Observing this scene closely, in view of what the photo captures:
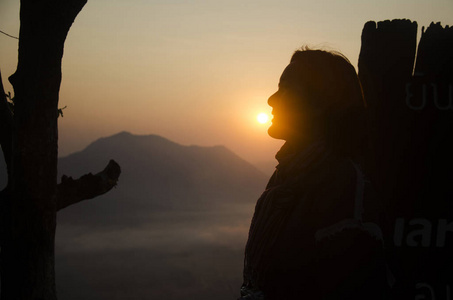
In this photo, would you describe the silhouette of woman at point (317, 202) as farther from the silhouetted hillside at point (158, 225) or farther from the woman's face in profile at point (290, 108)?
the silhouetted hillside at point (158, 225)

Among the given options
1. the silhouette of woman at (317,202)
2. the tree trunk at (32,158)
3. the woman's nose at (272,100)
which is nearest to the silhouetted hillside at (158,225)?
the tree trunk at (32,158)

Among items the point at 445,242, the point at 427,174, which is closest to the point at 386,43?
the point at 427,174

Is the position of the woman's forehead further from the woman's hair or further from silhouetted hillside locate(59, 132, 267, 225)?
silhouetted hillside locate(59, 132, 267, 225)

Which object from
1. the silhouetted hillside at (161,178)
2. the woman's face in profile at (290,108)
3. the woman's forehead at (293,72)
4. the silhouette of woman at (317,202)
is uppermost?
the silhouetted hillside at (161,178)

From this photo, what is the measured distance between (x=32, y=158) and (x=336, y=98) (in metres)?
2.53

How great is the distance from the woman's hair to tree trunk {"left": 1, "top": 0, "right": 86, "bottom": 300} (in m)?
2.23

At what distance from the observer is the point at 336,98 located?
2289 mm

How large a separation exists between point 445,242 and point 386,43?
5.80 ft

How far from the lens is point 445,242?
13.0 feet

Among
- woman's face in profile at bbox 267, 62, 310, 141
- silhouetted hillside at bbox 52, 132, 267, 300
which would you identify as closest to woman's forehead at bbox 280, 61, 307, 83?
woman's face in profile at bbox 267, 62, 310, 141

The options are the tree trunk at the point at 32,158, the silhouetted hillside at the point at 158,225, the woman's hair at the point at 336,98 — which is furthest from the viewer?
the silhouetted hillside at the point at 158,225

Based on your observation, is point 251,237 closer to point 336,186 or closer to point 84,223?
point 336,186

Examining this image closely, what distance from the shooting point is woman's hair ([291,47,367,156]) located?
2.21 m

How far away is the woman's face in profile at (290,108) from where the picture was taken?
2371mm
